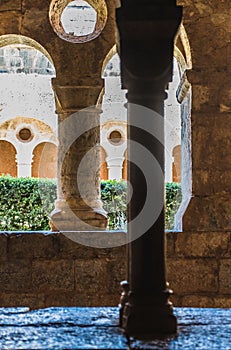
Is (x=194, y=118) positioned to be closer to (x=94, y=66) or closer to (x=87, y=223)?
(x=94, y=66)

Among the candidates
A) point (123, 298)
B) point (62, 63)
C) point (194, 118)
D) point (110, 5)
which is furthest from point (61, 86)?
point (123, 298)

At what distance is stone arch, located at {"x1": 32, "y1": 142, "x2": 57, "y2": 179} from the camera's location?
15125mm

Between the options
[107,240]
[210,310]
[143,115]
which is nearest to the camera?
[143,115]

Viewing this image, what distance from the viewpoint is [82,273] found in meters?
3.82

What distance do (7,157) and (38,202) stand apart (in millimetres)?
9169

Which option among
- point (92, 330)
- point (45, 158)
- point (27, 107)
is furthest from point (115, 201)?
point (45, 158)

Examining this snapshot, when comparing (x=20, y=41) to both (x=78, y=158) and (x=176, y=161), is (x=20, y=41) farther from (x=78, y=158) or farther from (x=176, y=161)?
(x=176, y=161)

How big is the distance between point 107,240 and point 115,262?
6.4 inches

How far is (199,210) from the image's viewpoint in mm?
3883

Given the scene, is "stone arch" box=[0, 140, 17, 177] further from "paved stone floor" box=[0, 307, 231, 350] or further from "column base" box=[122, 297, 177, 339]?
"column base" box=[122, 297, 177, 339]

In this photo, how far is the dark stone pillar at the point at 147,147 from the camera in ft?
6.79

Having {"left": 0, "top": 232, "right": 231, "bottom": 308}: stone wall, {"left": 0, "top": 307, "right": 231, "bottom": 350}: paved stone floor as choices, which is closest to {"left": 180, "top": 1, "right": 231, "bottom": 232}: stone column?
{"left": 0, "top": 232, "right": 231, "bottom": 308}: stone wall

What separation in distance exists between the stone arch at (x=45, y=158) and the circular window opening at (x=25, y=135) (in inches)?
27.0

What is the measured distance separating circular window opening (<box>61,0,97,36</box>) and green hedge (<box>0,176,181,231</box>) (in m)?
5.79
